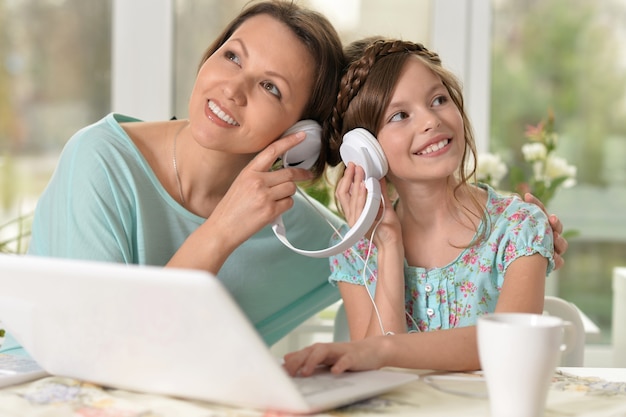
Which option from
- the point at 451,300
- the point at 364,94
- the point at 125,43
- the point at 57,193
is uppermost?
the point at 125,43

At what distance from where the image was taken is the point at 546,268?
159 cm

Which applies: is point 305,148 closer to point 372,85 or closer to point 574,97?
point 372,85

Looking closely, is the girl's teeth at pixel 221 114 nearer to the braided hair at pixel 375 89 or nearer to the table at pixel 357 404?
the braided hair at pixel 375 89

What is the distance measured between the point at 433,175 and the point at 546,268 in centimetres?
27

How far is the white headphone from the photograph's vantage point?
1539 millimetres

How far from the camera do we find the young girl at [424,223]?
1.60 m

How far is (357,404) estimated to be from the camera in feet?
3.13

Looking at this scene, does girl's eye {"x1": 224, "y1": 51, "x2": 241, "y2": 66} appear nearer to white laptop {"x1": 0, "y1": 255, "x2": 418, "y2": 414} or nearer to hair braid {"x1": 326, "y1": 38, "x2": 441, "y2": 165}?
hair braid {"x1": 326, "y1": 38, "x2": 441, "y2": 165}

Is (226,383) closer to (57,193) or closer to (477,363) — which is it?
(477,363)

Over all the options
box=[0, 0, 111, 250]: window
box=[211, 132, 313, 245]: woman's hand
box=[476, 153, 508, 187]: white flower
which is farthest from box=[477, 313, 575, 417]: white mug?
box=[0, 0, 111, 250]: window

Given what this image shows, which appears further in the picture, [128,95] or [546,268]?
[128,95]

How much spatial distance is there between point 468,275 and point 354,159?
0.32 metres

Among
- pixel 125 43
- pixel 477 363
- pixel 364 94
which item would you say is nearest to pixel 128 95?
pixel 125 43

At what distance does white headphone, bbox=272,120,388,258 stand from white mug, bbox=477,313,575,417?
0.64 metres
